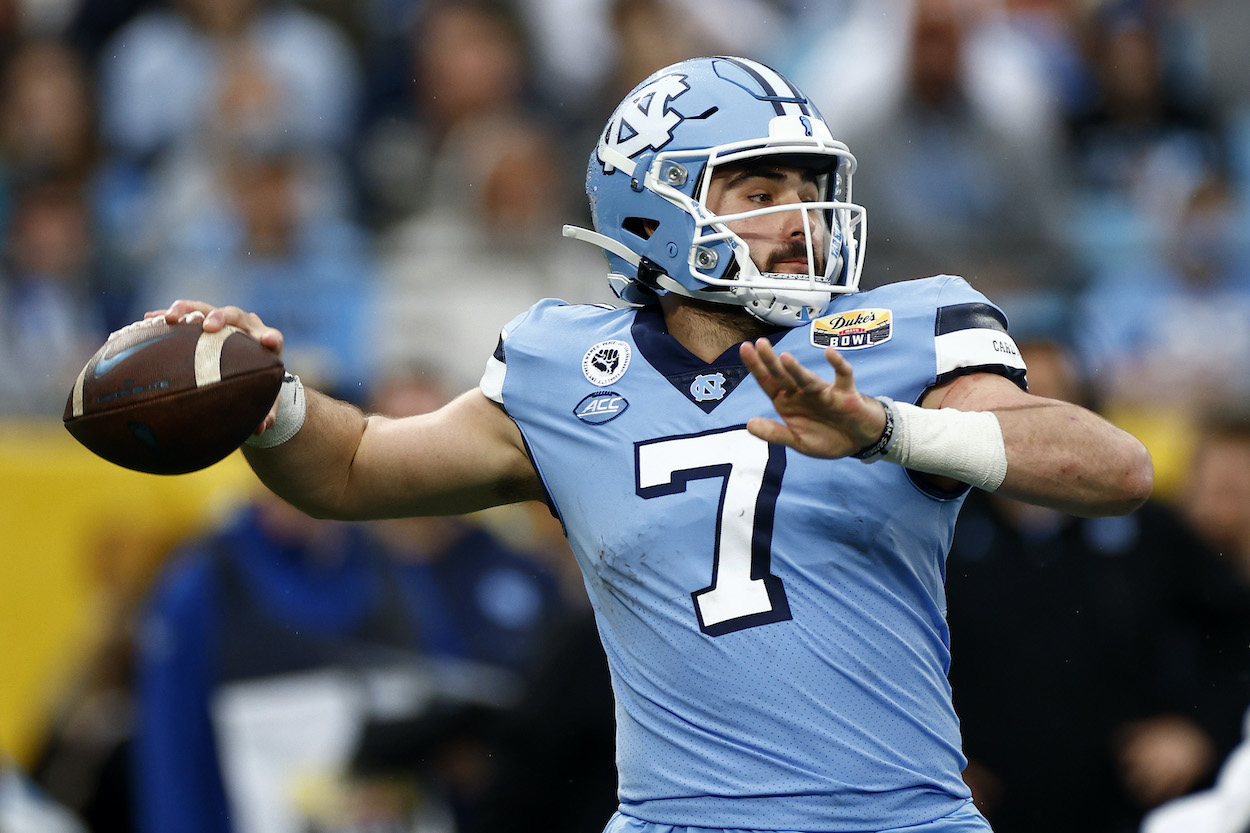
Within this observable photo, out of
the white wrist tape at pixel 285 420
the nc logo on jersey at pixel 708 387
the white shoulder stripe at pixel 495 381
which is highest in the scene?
the nc logo on jersey at pixel 708 387

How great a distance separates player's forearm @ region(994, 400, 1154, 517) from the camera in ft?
8.59

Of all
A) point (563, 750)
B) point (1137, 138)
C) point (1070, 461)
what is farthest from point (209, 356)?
point (1137, 138)

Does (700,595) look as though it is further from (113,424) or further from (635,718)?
(113,424)

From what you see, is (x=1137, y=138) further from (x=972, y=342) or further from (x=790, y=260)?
(x=972, y=342)

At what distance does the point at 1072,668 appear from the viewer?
4.82 m

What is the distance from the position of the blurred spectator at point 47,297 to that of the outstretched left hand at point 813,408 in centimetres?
555

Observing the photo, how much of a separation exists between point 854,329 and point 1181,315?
434 centimetres

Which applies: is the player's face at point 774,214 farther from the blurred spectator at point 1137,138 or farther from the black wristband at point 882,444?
the blurred spectator at point 1137,138

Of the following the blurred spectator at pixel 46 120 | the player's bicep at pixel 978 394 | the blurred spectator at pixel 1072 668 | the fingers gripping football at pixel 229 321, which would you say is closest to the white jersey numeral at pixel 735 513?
the player's bicep at pixel 978 394

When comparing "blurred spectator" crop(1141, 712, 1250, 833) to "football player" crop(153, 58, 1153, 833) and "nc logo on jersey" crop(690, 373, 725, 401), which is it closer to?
"football player" crop(153, 58, 1153, 833)

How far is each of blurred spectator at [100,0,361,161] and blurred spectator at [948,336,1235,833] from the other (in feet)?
15.8

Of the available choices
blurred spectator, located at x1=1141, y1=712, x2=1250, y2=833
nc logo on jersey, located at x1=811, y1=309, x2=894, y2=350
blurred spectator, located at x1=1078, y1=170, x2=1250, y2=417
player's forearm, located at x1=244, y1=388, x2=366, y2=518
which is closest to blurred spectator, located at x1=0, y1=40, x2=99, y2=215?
blurred spectator, located at x1=1078, y1=170, x2=1250, y2=417

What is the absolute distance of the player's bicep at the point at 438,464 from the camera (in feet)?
10.4

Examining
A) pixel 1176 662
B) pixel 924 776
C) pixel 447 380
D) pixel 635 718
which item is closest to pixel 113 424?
pixel 635 718
